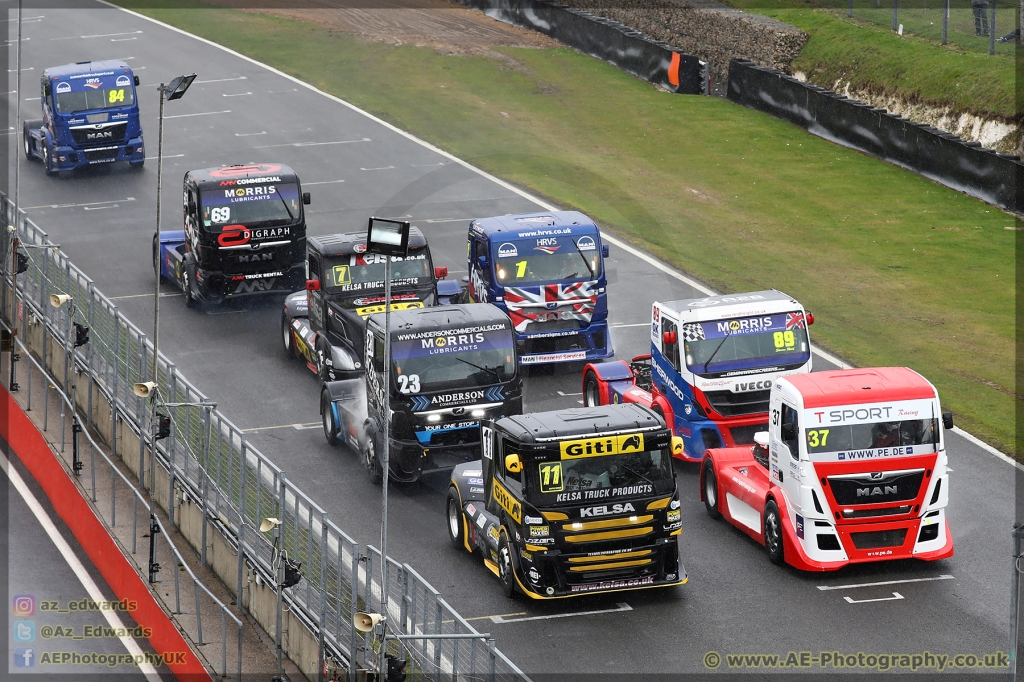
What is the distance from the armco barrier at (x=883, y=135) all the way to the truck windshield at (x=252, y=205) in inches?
704

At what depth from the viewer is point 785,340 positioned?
2331 centimetres

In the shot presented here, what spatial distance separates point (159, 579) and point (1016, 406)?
593 inches

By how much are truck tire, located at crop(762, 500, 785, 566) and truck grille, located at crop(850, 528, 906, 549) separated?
947 millimetres

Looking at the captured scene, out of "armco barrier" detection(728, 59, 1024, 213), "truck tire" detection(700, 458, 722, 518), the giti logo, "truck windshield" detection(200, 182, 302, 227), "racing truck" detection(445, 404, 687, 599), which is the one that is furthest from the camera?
"armco barrier" detection(728, 59, 1024, 213)

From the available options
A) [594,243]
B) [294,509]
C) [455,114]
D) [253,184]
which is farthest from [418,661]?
[455,114]

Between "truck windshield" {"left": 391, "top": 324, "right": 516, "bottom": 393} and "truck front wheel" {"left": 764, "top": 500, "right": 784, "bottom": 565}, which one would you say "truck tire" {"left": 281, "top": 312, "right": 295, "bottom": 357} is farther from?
"truck front wheel" {"left": 764, "top": 500, "right": 784, "bottom": 565}

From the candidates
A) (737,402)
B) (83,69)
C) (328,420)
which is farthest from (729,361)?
(83,69)

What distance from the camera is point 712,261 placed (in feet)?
117

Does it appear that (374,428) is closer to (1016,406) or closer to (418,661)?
(418,661)

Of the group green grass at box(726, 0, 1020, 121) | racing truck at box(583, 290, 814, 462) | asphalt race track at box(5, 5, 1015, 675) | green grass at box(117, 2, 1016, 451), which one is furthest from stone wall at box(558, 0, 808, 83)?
racing truck at box(583, 290, 814, 462)

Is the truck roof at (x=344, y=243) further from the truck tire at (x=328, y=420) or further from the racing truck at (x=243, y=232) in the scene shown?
the truck tire at (x=328, y=420)

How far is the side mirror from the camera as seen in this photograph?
18688mm

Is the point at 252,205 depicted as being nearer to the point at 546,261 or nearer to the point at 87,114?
the point at 546,261

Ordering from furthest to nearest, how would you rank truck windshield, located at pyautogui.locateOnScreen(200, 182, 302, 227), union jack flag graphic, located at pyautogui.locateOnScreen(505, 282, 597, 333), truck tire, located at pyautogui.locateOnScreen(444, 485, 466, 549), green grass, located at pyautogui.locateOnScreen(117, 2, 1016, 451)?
green grass, located at pyautogui.locateOnScreen(117, 2, 1016, 451), truck windshield, located at pyautogui.locateOnScreen(200, 182, 302, 227), union jack flag graphic, located at pyautogui.locateOnScreen(505, 282, 597, 333), truck tire, located at pyautogui.locateOnScreen(444, 485, 466, 549)
